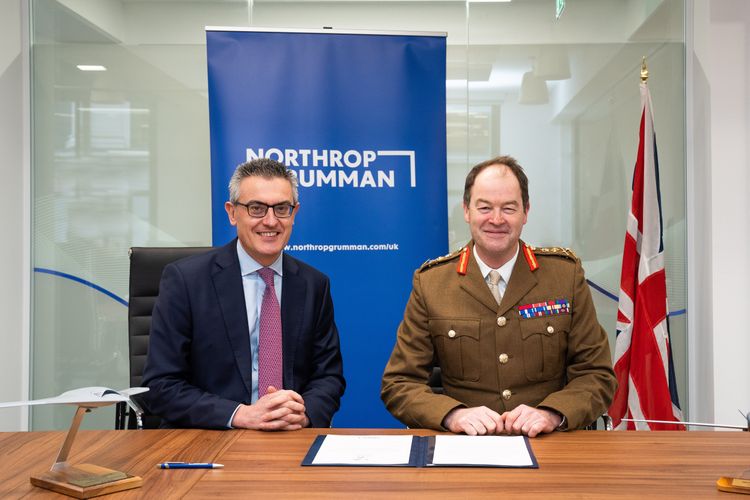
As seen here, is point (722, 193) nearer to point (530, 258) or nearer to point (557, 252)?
point (557, 252)

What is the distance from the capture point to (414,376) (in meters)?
2.31

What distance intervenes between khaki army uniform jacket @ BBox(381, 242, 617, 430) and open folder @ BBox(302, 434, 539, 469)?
44 cm

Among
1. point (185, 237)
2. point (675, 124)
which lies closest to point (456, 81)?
point (675, 124)

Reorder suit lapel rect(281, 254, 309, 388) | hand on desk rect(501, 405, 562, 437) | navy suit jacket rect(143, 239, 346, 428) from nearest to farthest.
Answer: hand on desk rect(501, 405, 562, 437)
navy suit jacket rect(143, 239, 346, 428)
suit lapel rect(281, 254, 309, 388)

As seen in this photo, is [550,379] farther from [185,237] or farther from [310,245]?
[185,237]

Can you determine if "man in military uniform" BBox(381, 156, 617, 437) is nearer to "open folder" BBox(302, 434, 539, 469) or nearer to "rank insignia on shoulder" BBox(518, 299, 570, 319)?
"rank insignia on shoulder" BBox(518, 299, 570, 319)

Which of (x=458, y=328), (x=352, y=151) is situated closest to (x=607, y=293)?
(x=352, y=151)

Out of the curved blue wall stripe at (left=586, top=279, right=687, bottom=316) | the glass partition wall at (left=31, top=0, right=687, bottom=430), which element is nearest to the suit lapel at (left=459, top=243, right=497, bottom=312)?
the glass partition wall at (left=31, top=0, right=687, bottom=430)

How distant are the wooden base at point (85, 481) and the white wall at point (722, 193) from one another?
344cm

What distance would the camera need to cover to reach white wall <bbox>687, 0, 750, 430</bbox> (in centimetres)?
397

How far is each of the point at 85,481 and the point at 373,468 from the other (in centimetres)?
56

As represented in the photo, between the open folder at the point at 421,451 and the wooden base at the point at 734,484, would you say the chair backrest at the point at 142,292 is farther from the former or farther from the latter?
the wooden base at the point at 734,484

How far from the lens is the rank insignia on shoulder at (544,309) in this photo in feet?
7.61

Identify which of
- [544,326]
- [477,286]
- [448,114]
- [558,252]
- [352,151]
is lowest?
[544,326]
